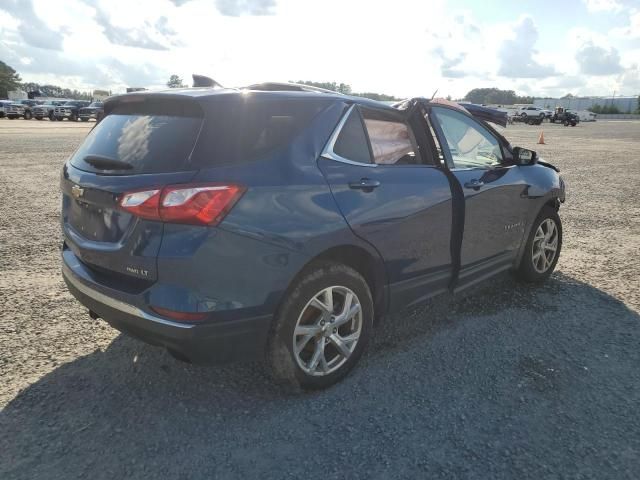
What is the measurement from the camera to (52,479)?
7.63ft

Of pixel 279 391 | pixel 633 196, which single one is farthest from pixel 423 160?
pixel 633 196

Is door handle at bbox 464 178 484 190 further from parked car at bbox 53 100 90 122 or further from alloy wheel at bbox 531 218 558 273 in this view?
parked car at bbox 53 100 90 122

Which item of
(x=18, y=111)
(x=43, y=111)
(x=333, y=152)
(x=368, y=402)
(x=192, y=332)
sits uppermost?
(x=333, y=152)

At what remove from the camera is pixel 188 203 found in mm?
2459

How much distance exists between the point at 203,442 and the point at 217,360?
416 millimetres

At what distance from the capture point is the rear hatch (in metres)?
2.54

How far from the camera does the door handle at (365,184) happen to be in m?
3.05

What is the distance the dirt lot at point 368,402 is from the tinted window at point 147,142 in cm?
132

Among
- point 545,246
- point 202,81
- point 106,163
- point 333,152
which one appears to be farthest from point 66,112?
point 333,152

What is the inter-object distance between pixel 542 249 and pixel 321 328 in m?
2.87

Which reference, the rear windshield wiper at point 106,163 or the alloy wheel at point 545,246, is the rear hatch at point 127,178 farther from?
the alloy wheel at point 545,246

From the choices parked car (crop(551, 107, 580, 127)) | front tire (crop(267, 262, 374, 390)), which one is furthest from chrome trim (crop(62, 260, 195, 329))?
parked car (crop(551, 107, 580, 127))

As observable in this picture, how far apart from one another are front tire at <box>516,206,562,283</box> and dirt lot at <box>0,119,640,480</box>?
26 centimetres

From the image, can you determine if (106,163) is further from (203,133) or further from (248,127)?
(248,127)
